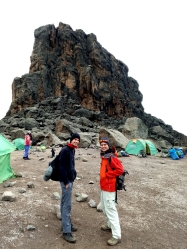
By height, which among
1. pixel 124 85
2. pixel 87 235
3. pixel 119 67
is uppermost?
pixel 119 67

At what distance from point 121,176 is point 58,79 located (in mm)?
72154

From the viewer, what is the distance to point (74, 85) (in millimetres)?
73688

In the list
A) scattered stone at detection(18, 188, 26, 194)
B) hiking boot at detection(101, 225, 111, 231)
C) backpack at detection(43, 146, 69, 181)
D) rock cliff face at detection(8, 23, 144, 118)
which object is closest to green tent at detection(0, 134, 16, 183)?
scattered stone at detection(18, 188, 26, 194)

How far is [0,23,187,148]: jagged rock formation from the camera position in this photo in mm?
63347

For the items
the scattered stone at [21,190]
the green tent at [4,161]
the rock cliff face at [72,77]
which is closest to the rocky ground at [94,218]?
the scattered stone at [21,190]

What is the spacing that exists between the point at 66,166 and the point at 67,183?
0.41m

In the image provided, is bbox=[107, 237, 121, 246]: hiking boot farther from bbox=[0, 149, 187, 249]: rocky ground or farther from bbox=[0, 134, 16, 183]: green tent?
bbox=[0, 134, 16, 183]: green tent

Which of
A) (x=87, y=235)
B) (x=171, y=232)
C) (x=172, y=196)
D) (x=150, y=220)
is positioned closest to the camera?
(x=87, y=235)

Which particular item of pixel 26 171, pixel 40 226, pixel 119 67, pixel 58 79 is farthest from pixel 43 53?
pixel 40 226

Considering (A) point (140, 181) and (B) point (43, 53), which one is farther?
(B) point (43, 53)

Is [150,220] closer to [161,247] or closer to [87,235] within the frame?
[161,247]

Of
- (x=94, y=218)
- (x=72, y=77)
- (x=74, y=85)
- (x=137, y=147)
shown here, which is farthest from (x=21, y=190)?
(x=72, y=77)

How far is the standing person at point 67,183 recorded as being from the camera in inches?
184

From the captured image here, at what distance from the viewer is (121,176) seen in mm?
4902
